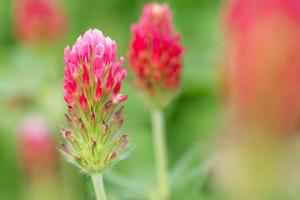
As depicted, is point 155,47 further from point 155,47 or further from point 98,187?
point 98,187

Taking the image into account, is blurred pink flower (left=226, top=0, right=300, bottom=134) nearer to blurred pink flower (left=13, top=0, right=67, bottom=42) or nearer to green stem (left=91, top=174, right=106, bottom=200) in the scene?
green stem (left=91, top=174, right=106, bottom=200)

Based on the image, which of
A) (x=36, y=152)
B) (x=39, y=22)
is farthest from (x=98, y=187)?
(x=39, y=22)

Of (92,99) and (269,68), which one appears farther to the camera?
(92,99)

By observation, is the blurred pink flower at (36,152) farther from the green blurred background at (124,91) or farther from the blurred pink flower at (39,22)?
the blurred pink flower at (39,22)

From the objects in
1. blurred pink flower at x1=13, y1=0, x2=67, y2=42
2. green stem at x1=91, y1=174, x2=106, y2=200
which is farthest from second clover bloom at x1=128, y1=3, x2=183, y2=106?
blurred pink flower at x1=13, y1=0, x2=67, y2=42

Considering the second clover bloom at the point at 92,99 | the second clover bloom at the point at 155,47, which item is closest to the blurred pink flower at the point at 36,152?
the second clover bloom at the point at 155,47

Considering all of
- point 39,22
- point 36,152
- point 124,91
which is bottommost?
point 36,152

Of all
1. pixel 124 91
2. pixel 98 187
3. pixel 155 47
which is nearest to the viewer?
pixel 98 187

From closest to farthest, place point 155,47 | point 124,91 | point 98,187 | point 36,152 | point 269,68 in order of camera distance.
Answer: point 269,68, point 98,187, point 155,47, point 36,152, point 124,91
